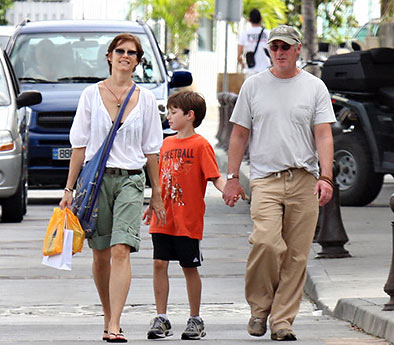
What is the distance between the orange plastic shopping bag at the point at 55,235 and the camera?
7536 millimetres

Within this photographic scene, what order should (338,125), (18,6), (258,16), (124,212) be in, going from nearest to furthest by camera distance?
(124,212) → (338,125) → (258,16) → (18,6)

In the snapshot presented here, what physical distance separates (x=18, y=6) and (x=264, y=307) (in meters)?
48.5

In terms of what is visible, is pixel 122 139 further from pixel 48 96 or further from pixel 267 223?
pixel 48 96

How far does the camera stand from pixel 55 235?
7.56 metres

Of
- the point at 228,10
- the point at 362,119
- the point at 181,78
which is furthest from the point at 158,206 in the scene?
the point at 228,10

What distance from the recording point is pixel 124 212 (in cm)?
756

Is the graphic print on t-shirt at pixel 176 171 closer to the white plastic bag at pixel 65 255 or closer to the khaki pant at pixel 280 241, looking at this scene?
the khaki pant at pixel 280 241

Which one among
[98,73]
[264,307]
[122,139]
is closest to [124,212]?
[122,139]

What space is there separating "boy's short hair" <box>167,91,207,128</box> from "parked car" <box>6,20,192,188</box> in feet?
23.6

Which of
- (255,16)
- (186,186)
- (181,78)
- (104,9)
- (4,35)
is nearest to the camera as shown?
(186,186)

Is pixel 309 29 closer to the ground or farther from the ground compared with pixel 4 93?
closer to the ground

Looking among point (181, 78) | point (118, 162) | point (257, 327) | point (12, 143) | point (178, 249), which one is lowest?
point (12, 143)

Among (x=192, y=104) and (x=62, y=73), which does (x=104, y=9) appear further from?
(x=192, y=104)

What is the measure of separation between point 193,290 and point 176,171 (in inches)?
27.1
